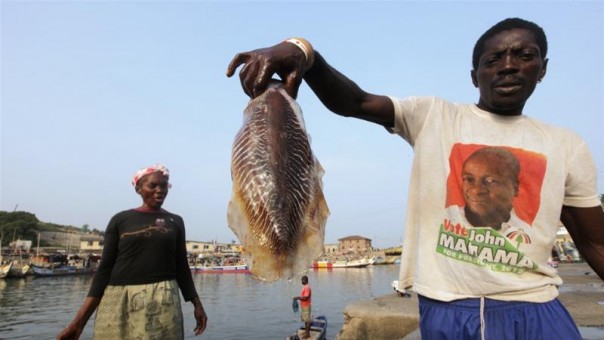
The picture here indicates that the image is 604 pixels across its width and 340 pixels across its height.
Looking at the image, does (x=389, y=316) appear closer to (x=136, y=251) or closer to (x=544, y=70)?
(x=136, y=251)

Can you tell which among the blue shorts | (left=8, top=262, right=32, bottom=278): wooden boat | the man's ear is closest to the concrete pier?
the blue shorts

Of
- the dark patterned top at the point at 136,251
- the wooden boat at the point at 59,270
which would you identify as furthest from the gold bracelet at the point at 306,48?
the wooden boat at the point at 59,270

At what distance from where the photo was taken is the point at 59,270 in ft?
216

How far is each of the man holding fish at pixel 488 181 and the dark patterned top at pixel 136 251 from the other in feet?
8.62

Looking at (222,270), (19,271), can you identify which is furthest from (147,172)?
(222,270)

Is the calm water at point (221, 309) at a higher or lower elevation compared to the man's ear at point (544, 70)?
lower

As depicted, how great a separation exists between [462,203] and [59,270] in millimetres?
77190

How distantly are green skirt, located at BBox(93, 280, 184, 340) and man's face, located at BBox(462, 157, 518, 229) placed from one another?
310 cm

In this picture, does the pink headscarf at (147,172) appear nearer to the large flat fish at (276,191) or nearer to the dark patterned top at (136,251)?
the dark patterned top at (136,251)

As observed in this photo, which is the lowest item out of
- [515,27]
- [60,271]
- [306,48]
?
[60,271]

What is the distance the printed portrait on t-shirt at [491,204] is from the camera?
2137mm

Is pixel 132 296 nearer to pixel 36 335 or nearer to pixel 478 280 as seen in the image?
pixel 478 280

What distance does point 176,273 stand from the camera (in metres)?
4.44

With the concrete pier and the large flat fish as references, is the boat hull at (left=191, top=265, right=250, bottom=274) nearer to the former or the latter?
the concrete pier
